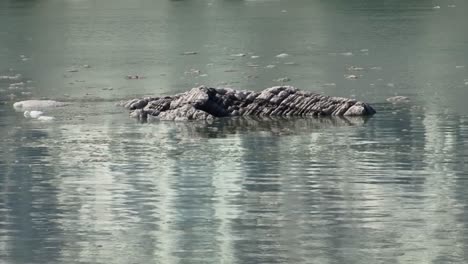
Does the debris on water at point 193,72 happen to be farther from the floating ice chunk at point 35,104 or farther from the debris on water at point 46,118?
the debris on water at point 46,118

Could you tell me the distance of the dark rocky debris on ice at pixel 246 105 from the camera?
1106 inches

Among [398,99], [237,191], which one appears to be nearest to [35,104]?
[398,99]

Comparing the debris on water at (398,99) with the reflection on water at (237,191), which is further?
the debris on water at (398,99)

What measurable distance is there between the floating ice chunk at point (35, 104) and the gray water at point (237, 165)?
278 mm

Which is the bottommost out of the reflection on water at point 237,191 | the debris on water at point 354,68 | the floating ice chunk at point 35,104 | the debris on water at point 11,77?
the reflection on water at point 237,191

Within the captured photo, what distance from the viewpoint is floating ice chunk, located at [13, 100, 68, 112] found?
99.4 feet

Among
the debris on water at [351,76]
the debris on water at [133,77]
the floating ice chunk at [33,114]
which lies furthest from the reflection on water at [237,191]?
the debris on water at [133,77]

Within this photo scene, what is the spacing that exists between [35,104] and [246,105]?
4.53 metres

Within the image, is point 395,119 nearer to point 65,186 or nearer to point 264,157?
point 264,157

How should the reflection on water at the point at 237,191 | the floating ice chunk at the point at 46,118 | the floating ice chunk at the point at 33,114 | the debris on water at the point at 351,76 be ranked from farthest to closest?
1. the debris on water at the point at 351,76
2. the floating ice chunk at the point at 33,114
3. the floating ice chunk at the point at 46,118
4. the reflection on water at the point at 237,191

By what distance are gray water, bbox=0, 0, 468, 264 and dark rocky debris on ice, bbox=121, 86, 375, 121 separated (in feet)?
1.68

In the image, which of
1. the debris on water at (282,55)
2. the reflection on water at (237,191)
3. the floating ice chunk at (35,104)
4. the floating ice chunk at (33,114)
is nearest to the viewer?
the reflection on water at (237,191)

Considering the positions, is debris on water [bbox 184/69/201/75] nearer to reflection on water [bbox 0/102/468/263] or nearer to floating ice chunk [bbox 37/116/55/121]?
floating ice chunk [bbox 37/116/55/121]

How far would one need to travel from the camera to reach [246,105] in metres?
28.5
